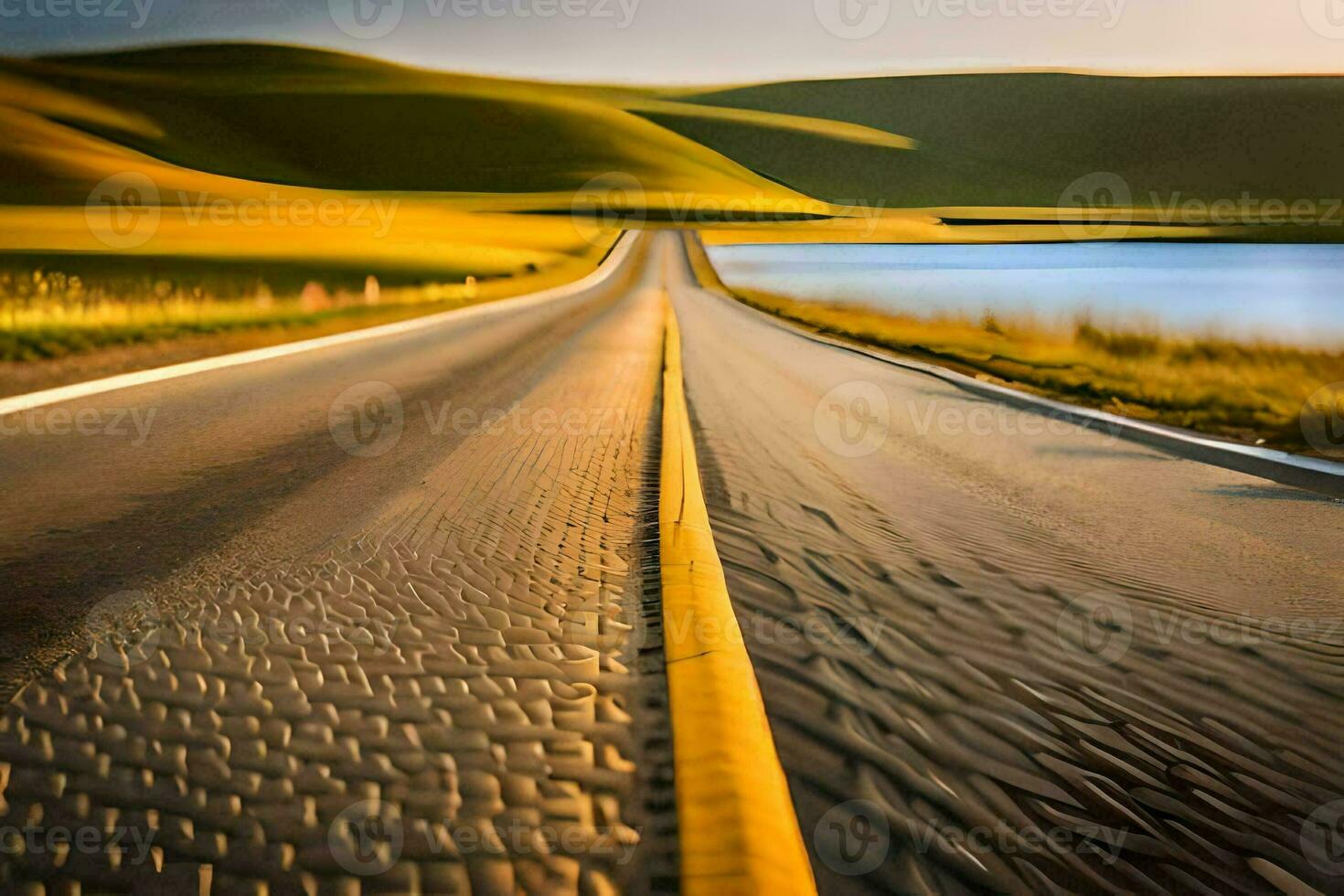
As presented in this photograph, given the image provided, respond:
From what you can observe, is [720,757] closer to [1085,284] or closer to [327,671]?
[327,671]

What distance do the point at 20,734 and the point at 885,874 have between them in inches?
75.4

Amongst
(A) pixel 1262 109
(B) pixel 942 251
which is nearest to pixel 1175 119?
(A) pixel 1262 109

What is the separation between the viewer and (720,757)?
7.63 ft

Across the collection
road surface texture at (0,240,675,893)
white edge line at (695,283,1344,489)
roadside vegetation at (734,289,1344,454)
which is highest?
roadside vegetation at (734,289,1344,454)

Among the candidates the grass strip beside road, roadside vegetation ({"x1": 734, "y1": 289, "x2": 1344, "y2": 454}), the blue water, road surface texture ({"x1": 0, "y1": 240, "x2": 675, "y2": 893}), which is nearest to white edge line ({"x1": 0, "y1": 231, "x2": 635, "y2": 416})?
road surface texture ({"x1": 0, "y1": 240, "x2": 675, "y2": 893})

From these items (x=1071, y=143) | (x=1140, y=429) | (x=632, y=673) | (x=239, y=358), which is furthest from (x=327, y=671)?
(x=1071, y=143)

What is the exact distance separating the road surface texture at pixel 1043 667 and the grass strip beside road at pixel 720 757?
9cm

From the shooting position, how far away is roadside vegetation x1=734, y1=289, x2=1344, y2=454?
1002 centimetres

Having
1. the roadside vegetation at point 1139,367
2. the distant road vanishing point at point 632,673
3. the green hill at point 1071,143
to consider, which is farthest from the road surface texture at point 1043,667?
the green hill at point 1071,143

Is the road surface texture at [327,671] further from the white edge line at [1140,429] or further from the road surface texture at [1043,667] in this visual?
the white edge line at [1140,429]

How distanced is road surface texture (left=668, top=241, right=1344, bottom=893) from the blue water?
1211cm

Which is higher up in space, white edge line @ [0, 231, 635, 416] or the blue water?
the blue water

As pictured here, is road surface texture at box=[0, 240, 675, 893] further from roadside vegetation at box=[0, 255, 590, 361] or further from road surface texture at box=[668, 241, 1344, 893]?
roadside vegetation at box=[0, 255, 590, 361]

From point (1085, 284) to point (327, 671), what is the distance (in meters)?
36.9
